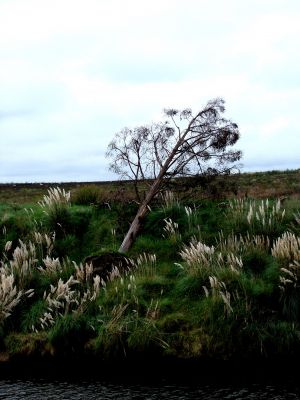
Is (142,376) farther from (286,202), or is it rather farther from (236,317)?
(286,202)

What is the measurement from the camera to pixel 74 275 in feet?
51.2

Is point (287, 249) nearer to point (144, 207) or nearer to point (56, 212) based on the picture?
point (144, 207)

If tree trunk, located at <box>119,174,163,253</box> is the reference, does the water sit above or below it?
below

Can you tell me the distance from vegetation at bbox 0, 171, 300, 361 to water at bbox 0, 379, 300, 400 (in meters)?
1.39

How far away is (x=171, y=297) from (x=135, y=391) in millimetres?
3631

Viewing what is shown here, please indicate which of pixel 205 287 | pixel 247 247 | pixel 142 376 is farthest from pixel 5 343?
pixel 247 247

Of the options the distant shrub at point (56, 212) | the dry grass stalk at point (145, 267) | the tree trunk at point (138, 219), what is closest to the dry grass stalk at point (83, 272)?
the dry grass stalk at point (145, 267)

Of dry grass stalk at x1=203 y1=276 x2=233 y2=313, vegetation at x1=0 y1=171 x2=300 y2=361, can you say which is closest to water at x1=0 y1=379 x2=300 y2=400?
vegetation at x1=0 y1=171 x2=300 y2=361

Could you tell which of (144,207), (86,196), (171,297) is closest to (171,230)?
(144,207)

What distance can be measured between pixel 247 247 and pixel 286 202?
12.4ft

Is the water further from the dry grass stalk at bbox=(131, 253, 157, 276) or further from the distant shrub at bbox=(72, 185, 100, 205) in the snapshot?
the distant shrub at bbox=(72, 185, 100, 205)

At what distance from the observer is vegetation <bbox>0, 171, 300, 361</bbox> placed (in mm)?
12555

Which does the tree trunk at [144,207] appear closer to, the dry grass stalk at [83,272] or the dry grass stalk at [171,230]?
the dry grass stalk at [171,230]

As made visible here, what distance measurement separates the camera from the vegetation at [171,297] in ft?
41.2
